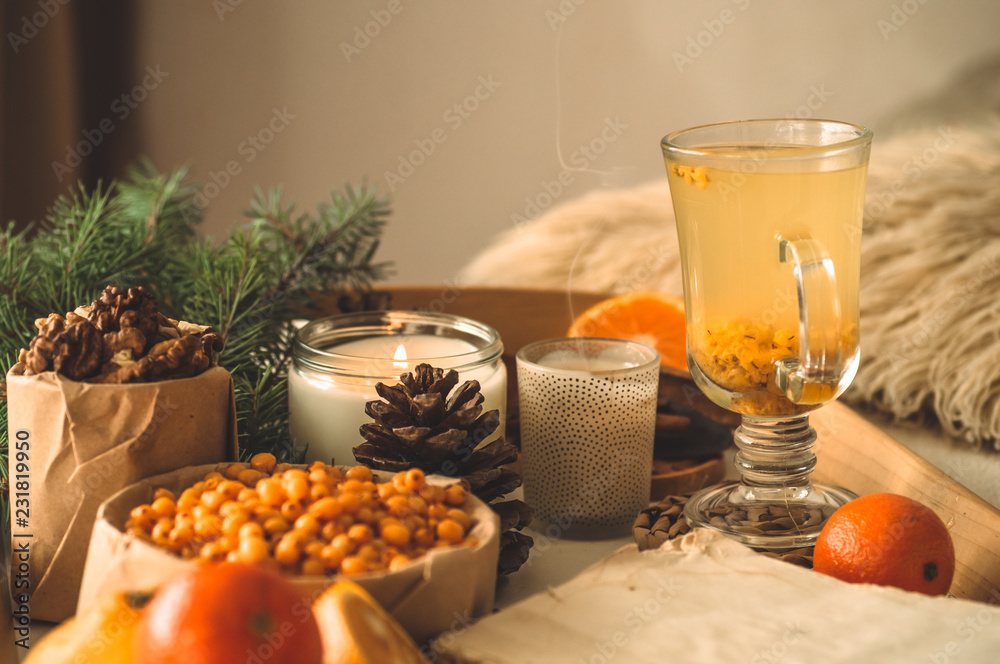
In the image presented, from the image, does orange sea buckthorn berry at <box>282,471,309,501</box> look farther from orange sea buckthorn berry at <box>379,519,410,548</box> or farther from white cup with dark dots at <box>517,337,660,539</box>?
white cup with dark dots at <box>517,337,660,539</box>

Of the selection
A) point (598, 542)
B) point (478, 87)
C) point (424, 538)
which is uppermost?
point (478, 87)

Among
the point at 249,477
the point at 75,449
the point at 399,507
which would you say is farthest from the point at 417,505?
the point at 75,449

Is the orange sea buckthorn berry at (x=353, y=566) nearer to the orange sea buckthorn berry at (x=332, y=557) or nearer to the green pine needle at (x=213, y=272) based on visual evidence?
the orange sea buckthorn berry at (x=332, y=557)

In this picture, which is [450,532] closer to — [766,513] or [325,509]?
[325,509]

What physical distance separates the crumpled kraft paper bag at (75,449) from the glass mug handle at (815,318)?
16.3 inches

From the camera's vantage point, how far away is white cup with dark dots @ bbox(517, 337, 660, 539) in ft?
2.41

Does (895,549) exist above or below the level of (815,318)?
below

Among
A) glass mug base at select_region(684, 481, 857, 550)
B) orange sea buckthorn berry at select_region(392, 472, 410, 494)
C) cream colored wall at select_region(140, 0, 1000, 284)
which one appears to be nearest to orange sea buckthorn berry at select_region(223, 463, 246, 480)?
orange sea buckthorn berry at select_region(392, 472, 410, 494)

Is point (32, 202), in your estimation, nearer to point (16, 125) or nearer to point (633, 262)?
point (16, 125)

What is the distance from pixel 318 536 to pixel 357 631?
10 centimetres

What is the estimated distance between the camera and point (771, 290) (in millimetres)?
700

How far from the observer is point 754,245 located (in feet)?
2.31

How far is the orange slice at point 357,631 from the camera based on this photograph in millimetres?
438

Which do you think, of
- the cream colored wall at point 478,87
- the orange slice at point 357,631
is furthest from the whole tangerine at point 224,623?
the cream colored wall at point 478,87
